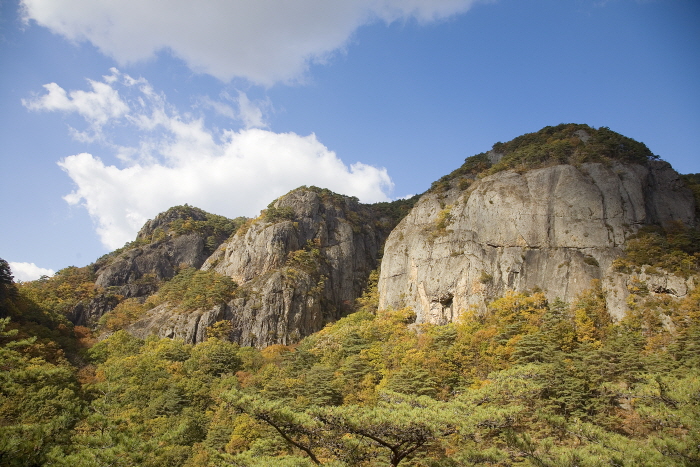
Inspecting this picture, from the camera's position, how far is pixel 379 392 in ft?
88.1

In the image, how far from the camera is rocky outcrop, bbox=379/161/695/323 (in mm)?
41375

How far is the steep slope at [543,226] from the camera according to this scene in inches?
1623

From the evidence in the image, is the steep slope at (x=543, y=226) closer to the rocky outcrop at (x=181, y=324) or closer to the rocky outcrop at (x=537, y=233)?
the rocky outcrop at (x=537, y=233)

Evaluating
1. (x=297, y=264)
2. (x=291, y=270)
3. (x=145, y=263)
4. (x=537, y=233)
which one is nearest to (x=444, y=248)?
(x=537, y=233)

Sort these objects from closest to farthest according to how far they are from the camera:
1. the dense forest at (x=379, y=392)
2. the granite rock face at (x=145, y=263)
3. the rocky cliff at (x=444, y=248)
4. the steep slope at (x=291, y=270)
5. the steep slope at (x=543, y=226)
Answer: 1. the dense forest at (x=379, y=392)
2. the steep slope at (x=543, y=226)
3. the rocky cliff at (x=444, y=248)
4. the steep slope at (x=291, y=270)
5. the granite rock face at (x=145, y=263)

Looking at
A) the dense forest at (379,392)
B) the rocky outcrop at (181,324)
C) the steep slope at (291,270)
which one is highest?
the steep slope at (291,270)

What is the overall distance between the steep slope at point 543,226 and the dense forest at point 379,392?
223 centimetres

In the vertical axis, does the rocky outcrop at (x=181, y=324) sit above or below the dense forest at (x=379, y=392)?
above

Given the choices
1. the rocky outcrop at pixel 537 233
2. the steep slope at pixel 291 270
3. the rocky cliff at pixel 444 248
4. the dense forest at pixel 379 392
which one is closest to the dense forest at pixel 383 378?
the dense forest at pixel 379 392

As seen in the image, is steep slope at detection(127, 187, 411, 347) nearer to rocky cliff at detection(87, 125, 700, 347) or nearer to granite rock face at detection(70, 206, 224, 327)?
rocky cliff at detection(87, 125, 700, 347)

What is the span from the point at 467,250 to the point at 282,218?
29554 mm

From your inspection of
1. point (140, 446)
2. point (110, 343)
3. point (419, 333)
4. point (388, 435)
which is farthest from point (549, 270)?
point (110, 343)

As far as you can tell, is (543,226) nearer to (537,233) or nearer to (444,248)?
(537,233)

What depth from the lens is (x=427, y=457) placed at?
1748 centimetres
